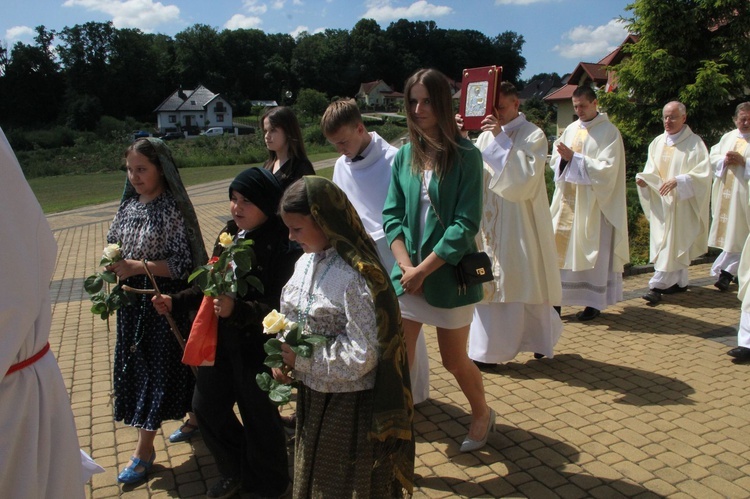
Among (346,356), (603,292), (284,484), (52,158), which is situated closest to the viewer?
(346,356)

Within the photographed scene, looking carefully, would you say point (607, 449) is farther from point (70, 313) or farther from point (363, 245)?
point (70, 313)

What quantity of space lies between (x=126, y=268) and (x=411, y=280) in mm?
1539

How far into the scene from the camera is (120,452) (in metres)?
4.08

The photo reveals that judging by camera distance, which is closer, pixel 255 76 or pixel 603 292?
pixel 603 292

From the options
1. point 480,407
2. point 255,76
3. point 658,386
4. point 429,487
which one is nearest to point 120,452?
point 429,487

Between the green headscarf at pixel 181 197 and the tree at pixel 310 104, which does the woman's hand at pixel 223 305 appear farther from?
the tree at pixel 310 104

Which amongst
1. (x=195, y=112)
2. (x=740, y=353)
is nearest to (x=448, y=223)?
(x=740, y=353)

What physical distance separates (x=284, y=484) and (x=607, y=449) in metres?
1.96

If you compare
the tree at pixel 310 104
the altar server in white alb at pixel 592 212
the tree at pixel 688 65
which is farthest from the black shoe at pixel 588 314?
the tree at pixel 310 104

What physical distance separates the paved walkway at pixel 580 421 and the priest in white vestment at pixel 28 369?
1401mm

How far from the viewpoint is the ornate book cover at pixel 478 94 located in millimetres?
4277

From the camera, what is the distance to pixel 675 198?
7.80 metres

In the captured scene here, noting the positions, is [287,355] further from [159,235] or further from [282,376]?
[159,235]

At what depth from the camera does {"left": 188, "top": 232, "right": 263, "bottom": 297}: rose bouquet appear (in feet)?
9.41
